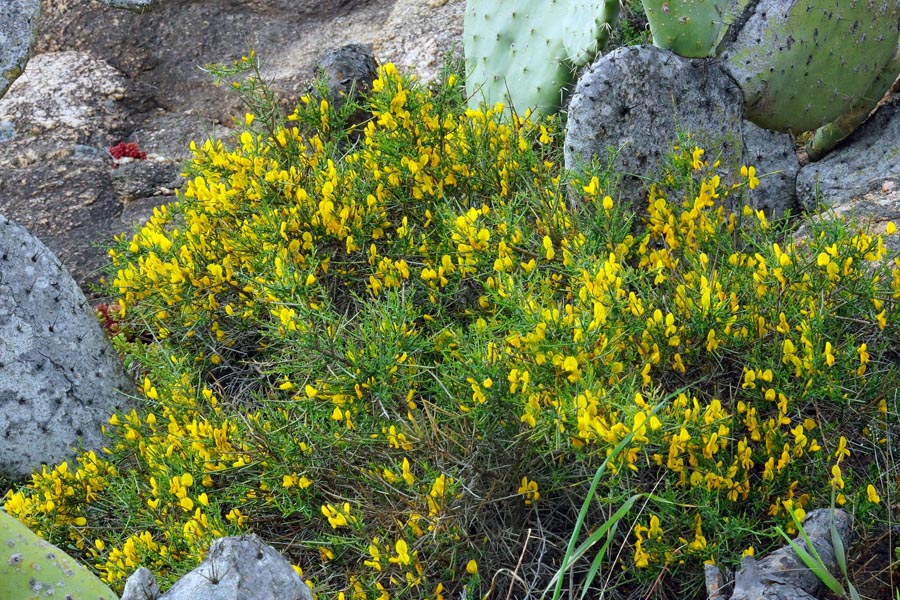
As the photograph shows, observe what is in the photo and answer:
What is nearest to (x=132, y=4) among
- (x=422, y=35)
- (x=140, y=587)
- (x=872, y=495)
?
(x=422, y=35)

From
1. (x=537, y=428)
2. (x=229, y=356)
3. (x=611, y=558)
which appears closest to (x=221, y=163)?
(x=229, y=356)

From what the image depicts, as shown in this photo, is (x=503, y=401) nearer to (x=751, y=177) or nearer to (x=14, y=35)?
(x=751, y=177)

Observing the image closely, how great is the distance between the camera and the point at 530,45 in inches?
148

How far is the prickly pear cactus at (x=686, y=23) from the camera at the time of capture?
3072 mm

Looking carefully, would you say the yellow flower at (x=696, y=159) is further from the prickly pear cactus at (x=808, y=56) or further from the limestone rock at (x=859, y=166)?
the limestone rock at (x=859, y=166)

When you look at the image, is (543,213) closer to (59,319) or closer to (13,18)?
(59,319)

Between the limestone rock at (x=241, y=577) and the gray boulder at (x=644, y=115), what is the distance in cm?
164

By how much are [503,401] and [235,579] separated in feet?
2.54

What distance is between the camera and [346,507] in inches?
82.4

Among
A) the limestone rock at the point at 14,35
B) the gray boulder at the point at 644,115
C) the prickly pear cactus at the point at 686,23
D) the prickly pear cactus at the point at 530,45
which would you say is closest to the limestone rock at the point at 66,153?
the limestone rock at the point at 14,35

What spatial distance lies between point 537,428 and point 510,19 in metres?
2.23

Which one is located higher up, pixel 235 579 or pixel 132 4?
pixel 132 4

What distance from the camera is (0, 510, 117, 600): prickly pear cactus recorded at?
5.97 feet

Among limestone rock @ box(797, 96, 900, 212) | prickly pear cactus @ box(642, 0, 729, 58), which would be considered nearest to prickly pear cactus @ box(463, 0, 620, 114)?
prickly pear cactus @ box(642, 0, 729, 58)
